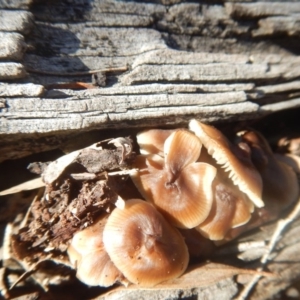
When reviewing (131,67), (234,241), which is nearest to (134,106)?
(131,67)

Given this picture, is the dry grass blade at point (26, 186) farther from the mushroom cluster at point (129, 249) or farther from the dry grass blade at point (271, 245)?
the dry grass blade at point (271, 245)

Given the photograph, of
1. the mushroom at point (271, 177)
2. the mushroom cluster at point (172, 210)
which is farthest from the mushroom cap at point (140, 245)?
the mushroom at point (271, 177)

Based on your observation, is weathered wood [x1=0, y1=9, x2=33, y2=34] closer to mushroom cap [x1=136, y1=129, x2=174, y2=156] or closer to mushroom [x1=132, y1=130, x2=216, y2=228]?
mushroom cap [x1=136, y1=129, x2=174, y2=156]

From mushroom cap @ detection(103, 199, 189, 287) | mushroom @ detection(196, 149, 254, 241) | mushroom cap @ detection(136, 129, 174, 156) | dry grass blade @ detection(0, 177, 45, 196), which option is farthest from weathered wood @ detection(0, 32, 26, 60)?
mushroom @ detection(196, 149, 254, 241)

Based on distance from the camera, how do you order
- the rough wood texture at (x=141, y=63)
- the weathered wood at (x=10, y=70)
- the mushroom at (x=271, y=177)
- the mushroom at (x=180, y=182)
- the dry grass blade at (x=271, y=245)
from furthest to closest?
the mushroom at (x=271, y=177)
the dry grass blade at (x=271, y=245)
the mushroom at (x=180, y=182)
the rough wood texture at (x=141, y=63)
the weathered wood at (x=10, y=70)

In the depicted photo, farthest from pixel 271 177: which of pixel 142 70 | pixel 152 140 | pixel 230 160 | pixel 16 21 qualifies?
pixel 16 21

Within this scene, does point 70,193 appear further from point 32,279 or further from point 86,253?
point 32,279
